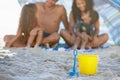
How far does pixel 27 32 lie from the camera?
5324 mm

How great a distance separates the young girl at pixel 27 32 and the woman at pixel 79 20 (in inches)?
19.3

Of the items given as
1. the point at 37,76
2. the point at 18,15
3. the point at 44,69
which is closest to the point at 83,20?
the point at 18,15

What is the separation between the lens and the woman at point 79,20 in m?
5.44

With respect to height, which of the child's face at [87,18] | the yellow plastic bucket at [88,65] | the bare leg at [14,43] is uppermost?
the child's face at [87,18]

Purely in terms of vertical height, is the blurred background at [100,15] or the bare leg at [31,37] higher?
the blurred background at [100,15]

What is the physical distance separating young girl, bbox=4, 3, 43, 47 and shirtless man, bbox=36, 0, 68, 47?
89mm

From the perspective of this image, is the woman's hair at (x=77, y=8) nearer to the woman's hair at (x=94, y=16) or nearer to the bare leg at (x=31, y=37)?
the woman's hair at (x=94, y=16)

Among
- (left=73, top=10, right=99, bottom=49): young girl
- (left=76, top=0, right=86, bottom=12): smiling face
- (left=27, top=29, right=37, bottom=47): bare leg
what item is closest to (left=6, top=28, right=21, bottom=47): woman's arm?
(left=27, top=29, right=37, bottom=47): bare leg

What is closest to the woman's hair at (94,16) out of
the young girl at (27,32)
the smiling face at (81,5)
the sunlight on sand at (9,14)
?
the smiling face at (81,5)

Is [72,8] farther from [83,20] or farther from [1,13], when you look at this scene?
[1,13]

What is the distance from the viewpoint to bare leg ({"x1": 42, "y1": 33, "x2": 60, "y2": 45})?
17.4 feet

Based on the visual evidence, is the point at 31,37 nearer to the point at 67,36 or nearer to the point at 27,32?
the point at 27,32

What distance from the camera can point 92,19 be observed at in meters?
5.50

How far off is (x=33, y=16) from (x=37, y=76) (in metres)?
3.16
